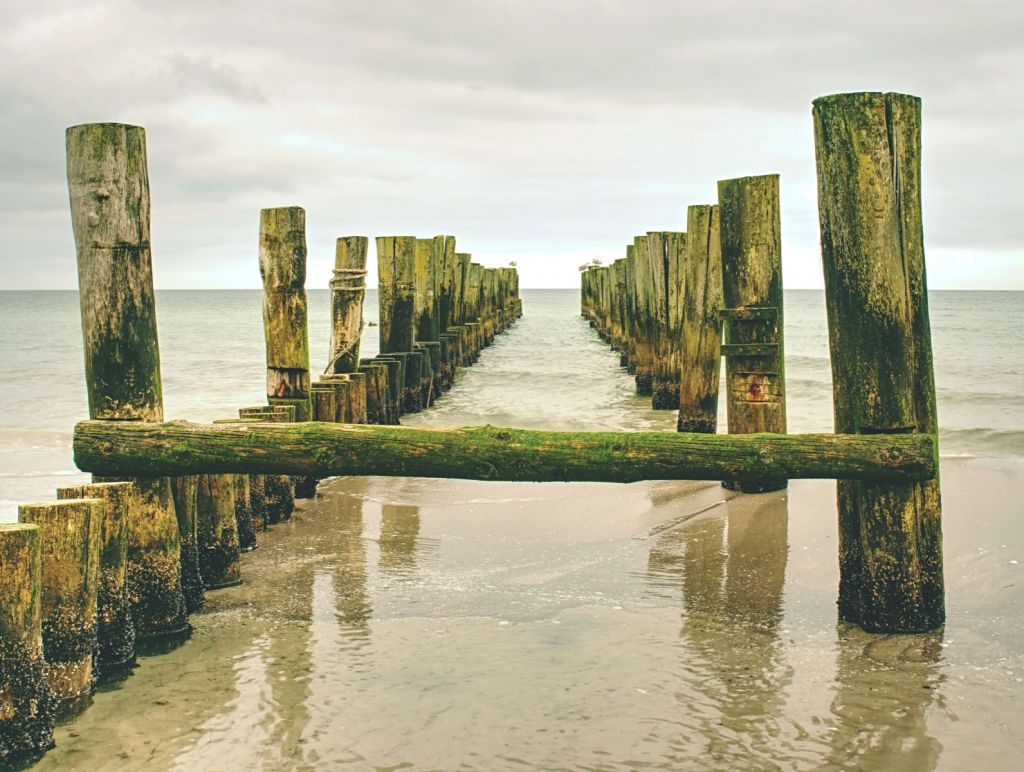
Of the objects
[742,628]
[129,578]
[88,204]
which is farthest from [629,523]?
[88,204]

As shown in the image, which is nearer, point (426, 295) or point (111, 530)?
point (111, 530)

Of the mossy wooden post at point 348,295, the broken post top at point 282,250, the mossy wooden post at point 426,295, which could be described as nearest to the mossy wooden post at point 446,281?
the mossy wooden post at point 426,295

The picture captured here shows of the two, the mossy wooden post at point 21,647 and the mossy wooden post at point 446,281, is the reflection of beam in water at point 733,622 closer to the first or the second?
the mossy wooden post at point 21,647

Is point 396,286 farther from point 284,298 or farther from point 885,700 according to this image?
point 885,700

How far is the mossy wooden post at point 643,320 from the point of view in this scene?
1553cm

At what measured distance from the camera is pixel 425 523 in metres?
7.30

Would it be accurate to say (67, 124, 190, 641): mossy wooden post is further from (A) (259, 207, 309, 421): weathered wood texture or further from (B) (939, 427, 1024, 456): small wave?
(B) (939, 427, 1024, 456): small wave

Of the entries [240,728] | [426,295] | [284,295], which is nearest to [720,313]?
[284,295]

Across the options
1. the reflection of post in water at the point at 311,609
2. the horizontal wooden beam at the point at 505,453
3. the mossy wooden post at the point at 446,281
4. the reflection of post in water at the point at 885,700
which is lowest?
the reflection of post in water at the point at 885,700

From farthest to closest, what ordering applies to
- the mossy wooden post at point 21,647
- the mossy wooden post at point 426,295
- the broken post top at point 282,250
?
the mossy wooden post at point 426,295
the broken post top at point 282,250
the mossy wooden post at point 21,647

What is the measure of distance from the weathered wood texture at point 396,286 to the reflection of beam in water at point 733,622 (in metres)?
6.64

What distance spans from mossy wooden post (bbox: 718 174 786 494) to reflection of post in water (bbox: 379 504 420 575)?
2.30 metres

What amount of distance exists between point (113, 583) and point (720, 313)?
4.47 metres

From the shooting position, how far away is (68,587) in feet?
13.1
